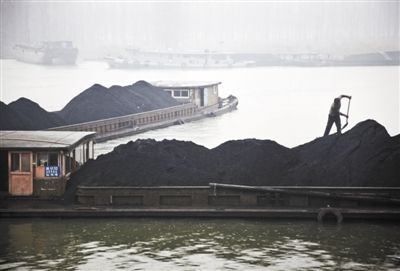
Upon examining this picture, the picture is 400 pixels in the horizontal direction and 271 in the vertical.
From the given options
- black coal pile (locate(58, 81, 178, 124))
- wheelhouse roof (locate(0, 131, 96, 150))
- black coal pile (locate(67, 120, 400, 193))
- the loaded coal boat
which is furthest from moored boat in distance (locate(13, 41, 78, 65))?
black coal pile (locate(67, 120, 400, 193))

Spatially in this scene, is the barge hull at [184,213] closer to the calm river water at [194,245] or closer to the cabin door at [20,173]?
the calm river water at [194,245]

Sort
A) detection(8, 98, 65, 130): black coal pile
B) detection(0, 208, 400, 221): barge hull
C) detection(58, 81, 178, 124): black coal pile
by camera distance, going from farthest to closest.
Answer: detection(58, 81, 178, 124): black coal pile
detection(8, 98, 65, 130): black coal pile
detection(0, 208, 400, 221): barge hull

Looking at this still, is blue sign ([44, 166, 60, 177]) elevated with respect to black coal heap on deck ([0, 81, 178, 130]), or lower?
→ lower

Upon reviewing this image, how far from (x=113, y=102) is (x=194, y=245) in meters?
27.9

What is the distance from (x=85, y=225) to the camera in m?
16.8

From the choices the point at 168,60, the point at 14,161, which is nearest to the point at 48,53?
the point at 168,60

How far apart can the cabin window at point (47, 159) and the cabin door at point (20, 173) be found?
191mm

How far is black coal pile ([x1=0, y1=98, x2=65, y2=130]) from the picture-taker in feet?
107

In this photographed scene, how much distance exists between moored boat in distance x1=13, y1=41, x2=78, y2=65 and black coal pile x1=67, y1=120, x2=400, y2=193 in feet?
281

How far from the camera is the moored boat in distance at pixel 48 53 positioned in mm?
102812

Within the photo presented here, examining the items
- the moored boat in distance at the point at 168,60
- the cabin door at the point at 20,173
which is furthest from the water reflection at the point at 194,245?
the moored boat in distance at the point at 168,60

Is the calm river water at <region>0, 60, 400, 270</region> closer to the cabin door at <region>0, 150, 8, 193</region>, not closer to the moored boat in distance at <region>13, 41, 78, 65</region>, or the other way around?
the cabin door at <region>0, 150, 8, 193</region>

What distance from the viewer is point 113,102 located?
42.7m

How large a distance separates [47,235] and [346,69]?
108 meters
